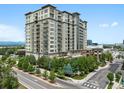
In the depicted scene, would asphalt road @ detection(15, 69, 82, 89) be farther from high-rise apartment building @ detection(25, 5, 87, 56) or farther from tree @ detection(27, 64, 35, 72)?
high-rise apartment building @ detection(25, 5, 87, 56)

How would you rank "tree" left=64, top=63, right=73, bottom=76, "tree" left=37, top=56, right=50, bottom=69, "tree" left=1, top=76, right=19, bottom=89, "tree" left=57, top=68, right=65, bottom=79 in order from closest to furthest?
"tree" left=1, top=76, right=19, bottom=89
"tree" left=57, top=68, right=65, bottom=79
"tree" left=64, top=63, right=73, bottom=76
"tree" left=37, top=56, right=50, bottom=69

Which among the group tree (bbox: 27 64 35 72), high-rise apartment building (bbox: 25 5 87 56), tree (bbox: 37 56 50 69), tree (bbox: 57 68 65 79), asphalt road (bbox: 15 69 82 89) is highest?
high-rise apartment building (bbox: 25 5 87 56)

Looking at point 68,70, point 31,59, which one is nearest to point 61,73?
point 68,70

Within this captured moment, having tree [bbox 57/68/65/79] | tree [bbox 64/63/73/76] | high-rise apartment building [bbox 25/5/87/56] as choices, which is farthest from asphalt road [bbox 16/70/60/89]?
high-rise apartment building [bbox 25/5/87/56]

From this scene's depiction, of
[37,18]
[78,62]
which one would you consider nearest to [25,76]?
[78,62]

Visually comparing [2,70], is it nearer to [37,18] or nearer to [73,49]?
[37,18]

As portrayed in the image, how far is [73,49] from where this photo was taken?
376 inches

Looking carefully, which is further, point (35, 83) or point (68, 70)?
point (68, 70)

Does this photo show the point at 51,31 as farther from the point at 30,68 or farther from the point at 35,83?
the point at 35,83

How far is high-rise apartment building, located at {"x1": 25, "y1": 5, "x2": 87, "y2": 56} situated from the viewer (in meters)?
6.90

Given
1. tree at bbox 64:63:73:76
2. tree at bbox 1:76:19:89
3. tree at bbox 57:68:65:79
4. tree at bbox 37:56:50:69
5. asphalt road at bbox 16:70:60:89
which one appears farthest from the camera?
tree at bbox 37:56:50:69

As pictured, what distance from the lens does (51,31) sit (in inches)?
311

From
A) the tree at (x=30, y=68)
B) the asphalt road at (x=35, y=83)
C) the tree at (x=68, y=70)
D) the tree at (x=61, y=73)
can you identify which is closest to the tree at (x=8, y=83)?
the asphalt road at (x=35, y=83)

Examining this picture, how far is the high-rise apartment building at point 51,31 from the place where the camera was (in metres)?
6.90
